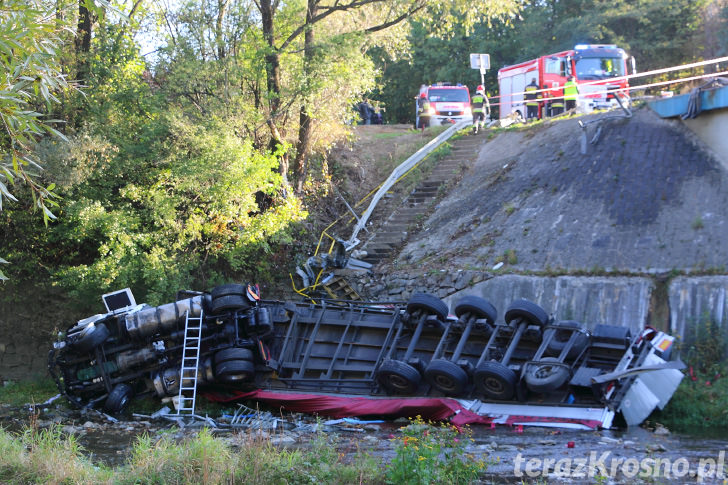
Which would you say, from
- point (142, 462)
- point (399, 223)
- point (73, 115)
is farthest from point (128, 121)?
point (142, 462)

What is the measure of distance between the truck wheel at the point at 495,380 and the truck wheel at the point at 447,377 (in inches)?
9.8

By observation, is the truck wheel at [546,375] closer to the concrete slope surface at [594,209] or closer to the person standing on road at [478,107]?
the concrete slope surface at [594,209]

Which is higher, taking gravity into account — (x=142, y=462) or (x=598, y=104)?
(x=598, y=104)

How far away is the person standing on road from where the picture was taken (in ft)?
78.0

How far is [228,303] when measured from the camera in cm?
1370

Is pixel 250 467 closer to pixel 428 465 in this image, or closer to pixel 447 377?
pixel 428 465

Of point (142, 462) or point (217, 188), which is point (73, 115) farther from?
point (142, 462)

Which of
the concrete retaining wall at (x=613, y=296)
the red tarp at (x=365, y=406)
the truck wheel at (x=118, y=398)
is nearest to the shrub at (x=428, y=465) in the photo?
the red tarp at (x=365, y=406)

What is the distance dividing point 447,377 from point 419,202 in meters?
10.4

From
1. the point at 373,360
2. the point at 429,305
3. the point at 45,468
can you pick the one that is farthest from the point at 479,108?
the point at 45,468

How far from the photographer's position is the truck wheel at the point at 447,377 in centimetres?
1152

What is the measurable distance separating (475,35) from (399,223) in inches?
784

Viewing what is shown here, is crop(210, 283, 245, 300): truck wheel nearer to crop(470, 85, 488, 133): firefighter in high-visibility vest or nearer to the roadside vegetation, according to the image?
the roadside vegetation

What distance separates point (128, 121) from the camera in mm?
17406
